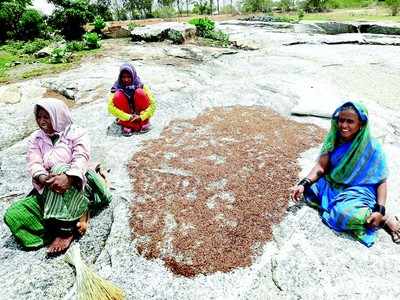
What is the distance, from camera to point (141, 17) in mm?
30062

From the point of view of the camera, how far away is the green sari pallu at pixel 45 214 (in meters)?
3.32

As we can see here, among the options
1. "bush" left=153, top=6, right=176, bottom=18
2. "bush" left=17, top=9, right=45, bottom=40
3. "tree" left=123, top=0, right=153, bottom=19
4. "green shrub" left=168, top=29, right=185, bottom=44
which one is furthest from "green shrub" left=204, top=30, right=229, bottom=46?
"tree" left=123, top=0, right=153, bottom=19

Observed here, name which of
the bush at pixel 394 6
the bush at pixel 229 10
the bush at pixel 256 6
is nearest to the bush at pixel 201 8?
the bush at pixel 229 10

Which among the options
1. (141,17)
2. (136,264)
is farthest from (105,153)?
(141,17)

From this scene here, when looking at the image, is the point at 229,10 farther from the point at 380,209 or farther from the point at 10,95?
the point at 380,209

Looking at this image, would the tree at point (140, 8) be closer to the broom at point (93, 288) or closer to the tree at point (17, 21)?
the tree at point (17, 21)

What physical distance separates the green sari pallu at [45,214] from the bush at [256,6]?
29216mm

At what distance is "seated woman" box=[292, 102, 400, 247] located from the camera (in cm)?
328

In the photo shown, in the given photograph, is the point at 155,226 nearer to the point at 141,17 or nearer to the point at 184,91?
the point at 184,91

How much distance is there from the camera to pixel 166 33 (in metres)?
14.0

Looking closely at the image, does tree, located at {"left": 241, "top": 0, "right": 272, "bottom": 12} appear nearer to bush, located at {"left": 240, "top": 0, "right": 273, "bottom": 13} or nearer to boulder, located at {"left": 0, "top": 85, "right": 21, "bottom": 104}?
bush, located at {"left": 240, "top": 0, "right": 273, "bottom": 13}

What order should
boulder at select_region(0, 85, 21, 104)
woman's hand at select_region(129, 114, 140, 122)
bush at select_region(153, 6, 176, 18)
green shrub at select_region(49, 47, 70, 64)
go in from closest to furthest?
woman's hand at select_region(129, 114, 140, 122)
boulder at select_region(0, 85, 21, 104)
green shrub at select_region(49, 47, 70, 64)
bush at select_region(153, 6, 176, 18)

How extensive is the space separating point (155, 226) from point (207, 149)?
5.82 feet

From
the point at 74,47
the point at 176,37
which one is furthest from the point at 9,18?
the point at 176,37
